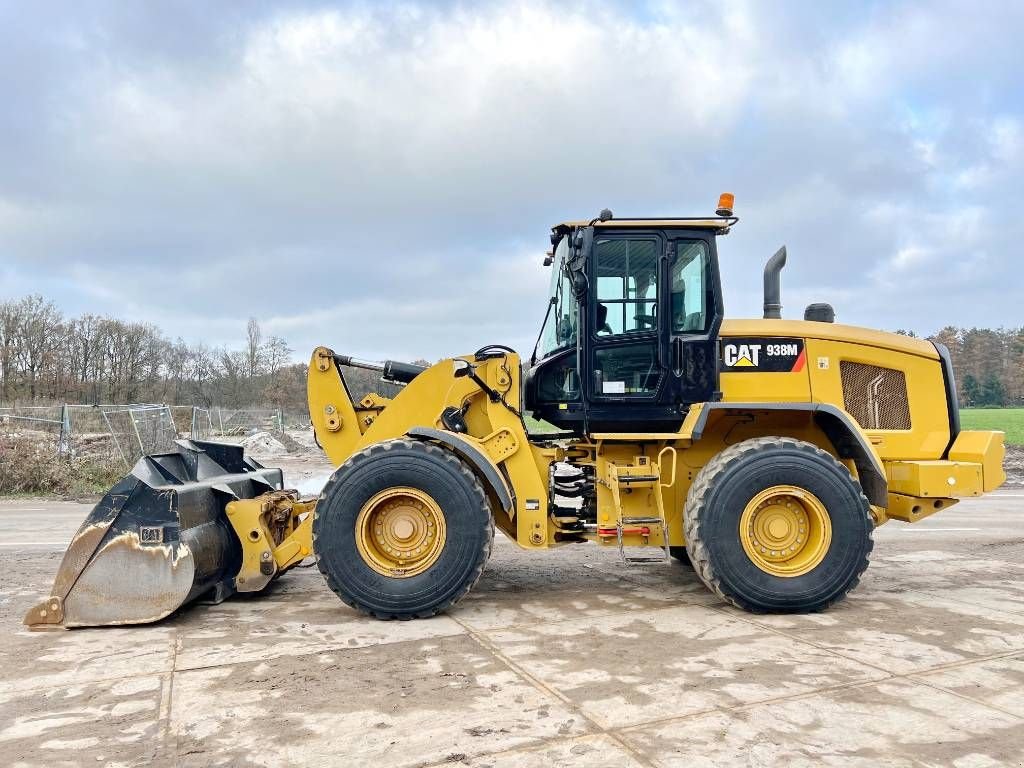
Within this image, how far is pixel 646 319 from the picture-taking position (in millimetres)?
5840

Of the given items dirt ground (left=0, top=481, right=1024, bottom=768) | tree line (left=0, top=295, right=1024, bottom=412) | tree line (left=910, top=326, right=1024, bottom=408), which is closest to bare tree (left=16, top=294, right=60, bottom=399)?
tree line (left=0, top=295, right=1024, bottom=412)

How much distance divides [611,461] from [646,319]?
1084 millimetres

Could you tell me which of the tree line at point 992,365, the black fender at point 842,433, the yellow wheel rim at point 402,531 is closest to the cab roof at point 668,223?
the black fender at point 842,433

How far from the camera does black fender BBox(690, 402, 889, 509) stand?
5.52 m

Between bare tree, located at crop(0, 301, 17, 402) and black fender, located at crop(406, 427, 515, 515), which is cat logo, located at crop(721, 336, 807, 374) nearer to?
black fender, located at crop(406, 427, 515, 515)

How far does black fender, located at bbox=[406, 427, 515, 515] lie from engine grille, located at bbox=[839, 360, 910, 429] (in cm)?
264

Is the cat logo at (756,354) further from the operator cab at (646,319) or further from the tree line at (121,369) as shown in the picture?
the tree line at (121,369)

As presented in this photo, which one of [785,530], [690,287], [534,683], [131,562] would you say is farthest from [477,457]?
[131,562]

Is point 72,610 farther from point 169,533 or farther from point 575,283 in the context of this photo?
point 575,283

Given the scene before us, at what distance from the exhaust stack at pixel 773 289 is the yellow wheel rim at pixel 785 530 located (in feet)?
5.24

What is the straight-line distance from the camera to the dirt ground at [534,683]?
3.11m

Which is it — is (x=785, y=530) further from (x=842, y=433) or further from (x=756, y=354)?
(x=756, y=354)

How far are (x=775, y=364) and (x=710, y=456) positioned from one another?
835mm

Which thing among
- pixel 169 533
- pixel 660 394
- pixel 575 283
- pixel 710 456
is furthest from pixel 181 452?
pixel 710 456
